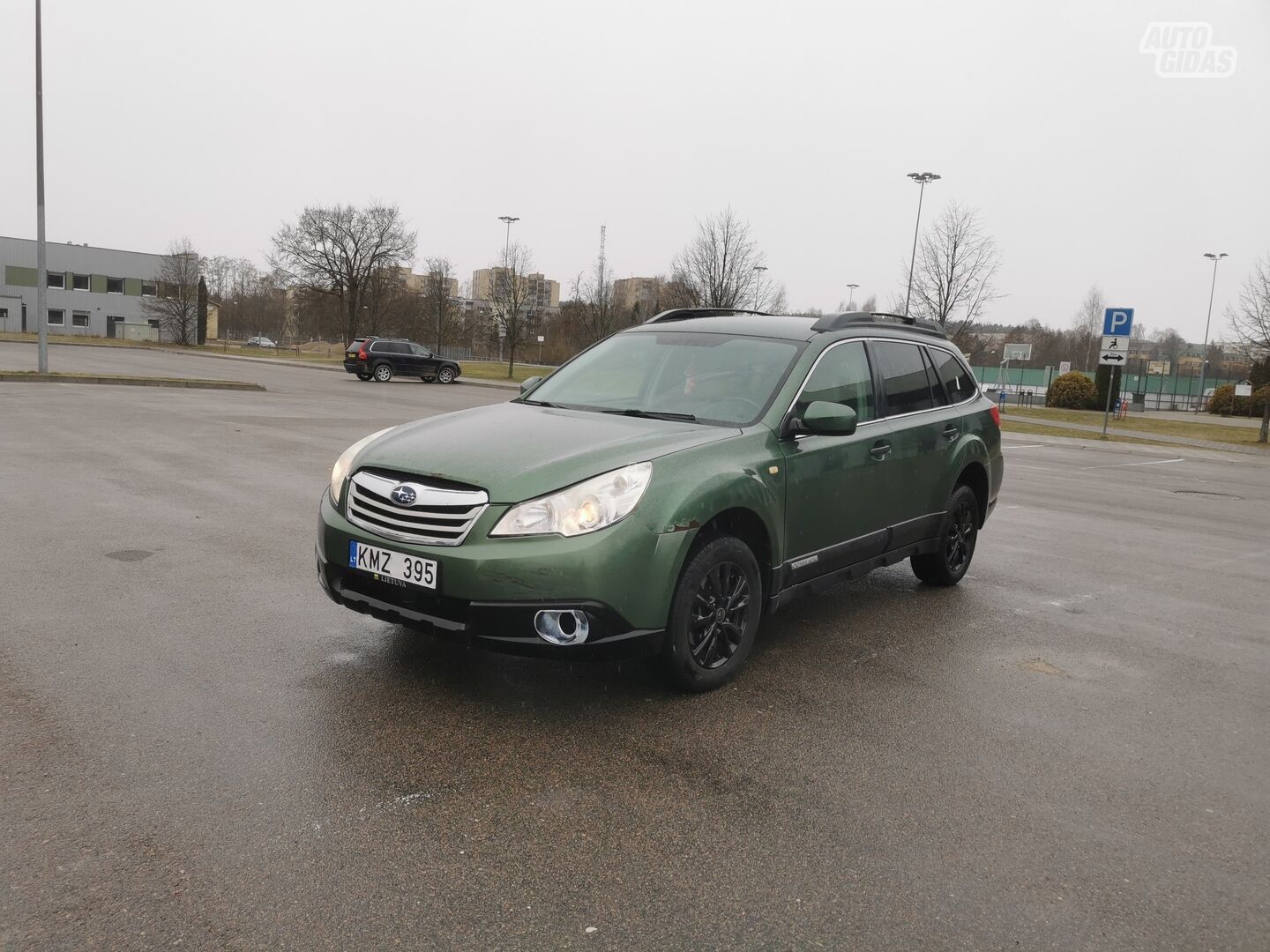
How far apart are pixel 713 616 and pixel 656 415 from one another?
113 cm

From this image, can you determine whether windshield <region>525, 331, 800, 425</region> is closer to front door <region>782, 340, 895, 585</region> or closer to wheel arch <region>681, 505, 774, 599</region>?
front door <region>782, 340, 895, 585</region>

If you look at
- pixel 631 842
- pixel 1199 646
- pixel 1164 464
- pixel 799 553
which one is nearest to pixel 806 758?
pixel 631 842

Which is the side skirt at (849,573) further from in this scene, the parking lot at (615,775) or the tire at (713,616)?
the parking lot at (615,775)

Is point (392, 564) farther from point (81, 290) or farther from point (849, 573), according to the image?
point (81, 290)

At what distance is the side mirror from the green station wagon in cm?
1

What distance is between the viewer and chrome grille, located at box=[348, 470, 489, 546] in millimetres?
3773

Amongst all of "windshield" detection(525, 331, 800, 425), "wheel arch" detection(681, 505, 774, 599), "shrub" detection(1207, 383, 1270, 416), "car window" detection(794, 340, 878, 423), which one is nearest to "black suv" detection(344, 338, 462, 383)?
"windshield" detection(525, 331, 800, 425)

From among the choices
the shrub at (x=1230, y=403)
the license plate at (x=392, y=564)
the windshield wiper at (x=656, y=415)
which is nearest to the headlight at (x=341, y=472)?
the license plate at (x=392, y=564)

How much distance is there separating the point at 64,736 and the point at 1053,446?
2296 centimetres

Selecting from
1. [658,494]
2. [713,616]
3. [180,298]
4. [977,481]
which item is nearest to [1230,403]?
[977,481]

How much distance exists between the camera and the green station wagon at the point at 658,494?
3.69 meters

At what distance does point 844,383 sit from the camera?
5.24 metres

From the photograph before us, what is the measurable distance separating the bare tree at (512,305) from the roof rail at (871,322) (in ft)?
132

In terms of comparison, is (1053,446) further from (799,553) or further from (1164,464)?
(799,553)
